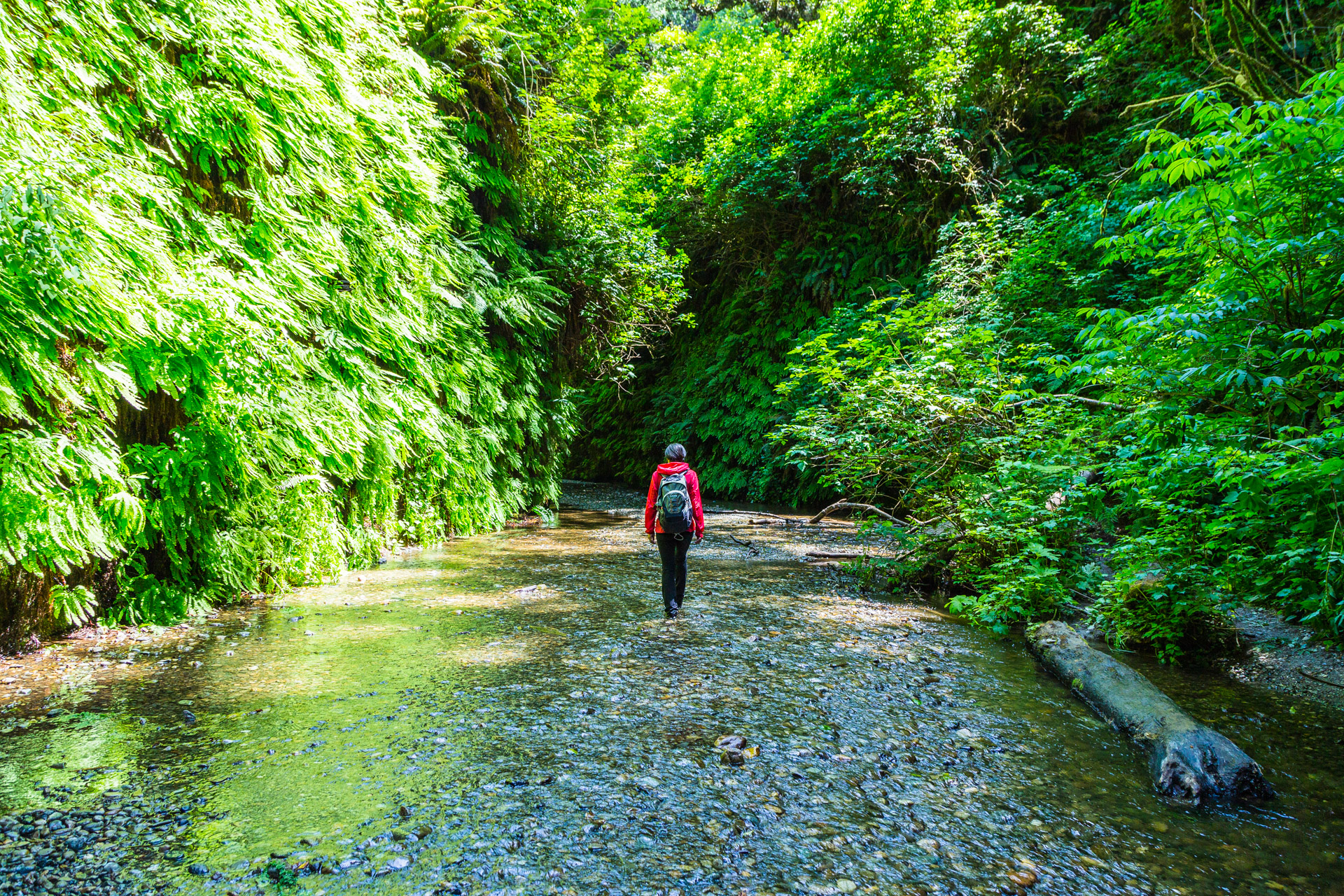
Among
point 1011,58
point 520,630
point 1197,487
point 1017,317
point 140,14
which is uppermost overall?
point 1011,58

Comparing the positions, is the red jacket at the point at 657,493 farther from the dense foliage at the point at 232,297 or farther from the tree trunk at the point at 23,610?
the tree trunk at the point at 23,610

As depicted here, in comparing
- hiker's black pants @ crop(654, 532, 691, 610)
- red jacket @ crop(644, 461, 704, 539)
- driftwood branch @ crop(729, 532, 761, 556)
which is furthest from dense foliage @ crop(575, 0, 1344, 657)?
hiker's black pants @ crop(654, 532, 691, 610)

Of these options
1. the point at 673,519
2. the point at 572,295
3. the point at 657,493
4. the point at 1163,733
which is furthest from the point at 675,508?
the point at 572,295

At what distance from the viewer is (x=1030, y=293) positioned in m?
11.1

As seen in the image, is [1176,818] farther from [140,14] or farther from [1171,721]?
[140,14]

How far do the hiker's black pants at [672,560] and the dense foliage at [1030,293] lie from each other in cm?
248

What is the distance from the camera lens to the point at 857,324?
16.0 meters

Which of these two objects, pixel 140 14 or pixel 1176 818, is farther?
pixel 140 14

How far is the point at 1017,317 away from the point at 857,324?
5151 mm

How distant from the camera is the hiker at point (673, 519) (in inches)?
250

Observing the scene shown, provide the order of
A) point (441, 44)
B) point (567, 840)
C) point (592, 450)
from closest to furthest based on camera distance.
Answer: point (567, 840), point (441, 44), point (592, 450)

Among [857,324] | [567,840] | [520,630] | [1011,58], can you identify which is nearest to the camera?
[567,840]

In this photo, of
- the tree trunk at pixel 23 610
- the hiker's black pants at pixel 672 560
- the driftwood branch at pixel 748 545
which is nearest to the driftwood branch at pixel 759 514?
the driftwood branch at pixel 748 545

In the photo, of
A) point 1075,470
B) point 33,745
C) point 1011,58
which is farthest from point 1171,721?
point 1011,58
